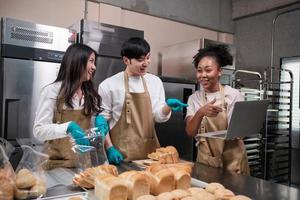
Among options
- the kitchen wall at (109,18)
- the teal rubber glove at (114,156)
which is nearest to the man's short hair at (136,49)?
the teal rubber glove at (114,156)

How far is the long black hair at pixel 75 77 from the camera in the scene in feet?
4.62

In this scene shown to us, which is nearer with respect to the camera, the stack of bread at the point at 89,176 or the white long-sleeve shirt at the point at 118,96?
the stack of bread at the point at 89,176

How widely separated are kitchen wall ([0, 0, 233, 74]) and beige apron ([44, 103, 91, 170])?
177cm

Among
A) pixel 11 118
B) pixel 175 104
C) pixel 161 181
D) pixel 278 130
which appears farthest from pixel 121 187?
pixel 278 130

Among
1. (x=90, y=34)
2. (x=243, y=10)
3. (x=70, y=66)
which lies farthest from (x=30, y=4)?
(x=243, y=10)

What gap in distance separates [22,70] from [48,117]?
1.10m

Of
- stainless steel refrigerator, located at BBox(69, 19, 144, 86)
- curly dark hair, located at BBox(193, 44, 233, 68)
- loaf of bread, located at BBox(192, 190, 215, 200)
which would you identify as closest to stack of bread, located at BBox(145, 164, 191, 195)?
loaf of bread, located at BBox(192, 190, 215, 200)

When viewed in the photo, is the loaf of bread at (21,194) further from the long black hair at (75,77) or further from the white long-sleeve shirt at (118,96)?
the white long-sleeve shirt at (118,96)

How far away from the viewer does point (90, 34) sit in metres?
2.57

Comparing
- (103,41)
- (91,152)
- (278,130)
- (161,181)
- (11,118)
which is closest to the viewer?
(161,181)

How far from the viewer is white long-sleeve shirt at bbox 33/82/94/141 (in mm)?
1248

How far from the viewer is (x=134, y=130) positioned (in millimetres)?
1596

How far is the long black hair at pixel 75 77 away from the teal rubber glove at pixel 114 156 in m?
0.22

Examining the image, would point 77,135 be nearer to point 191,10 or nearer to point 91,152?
point 91,152
